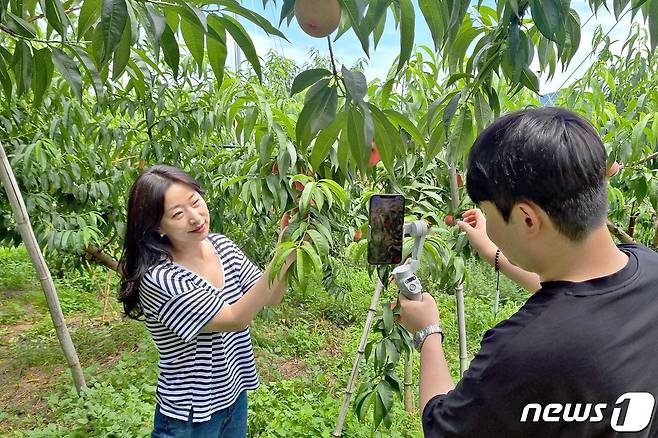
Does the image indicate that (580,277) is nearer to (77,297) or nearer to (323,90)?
(323,90)

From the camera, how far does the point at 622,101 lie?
263cm

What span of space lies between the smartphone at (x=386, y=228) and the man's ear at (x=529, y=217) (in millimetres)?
277

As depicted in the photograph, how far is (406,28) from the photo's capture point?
668 mm

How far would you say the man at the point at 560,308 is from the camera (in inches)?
27.3

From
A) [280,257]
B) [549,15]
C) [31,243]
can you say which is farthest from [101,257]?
[549,15]

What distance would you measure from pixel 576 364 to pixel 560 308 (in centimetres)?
8

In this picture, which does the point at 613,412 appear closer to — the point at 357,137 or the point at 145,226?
the point at 357,137

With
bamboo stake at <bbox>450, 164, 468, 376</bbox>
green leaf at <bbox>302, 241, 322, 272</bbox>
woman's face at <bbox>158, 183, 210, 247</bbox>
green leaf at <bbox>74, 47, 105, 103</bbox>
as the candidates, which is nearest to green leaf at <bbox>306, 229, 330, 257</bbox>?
green leaf at <bbox>302, 241, 322, 272</bbox>

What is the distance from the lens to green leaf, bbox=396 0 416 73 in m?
0.66

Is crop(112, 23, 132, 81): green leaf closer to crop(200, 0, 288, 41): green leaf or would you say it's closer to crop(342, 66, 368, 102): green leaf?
crop(200, 0, 288, 41): green leaf

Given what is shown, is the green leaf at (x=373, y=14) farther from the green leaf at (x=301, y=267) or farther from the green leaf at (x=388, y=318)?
the green leaf at (x=388, y=318)

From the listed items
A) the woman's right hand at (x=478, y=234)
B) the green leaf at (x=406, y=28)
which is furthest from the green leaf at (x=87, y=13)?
the woman's right hand at (x=478, y=234)

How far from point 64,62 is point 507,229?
2.45 ft

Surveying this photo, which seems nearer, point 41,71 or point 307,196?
point 41,71
